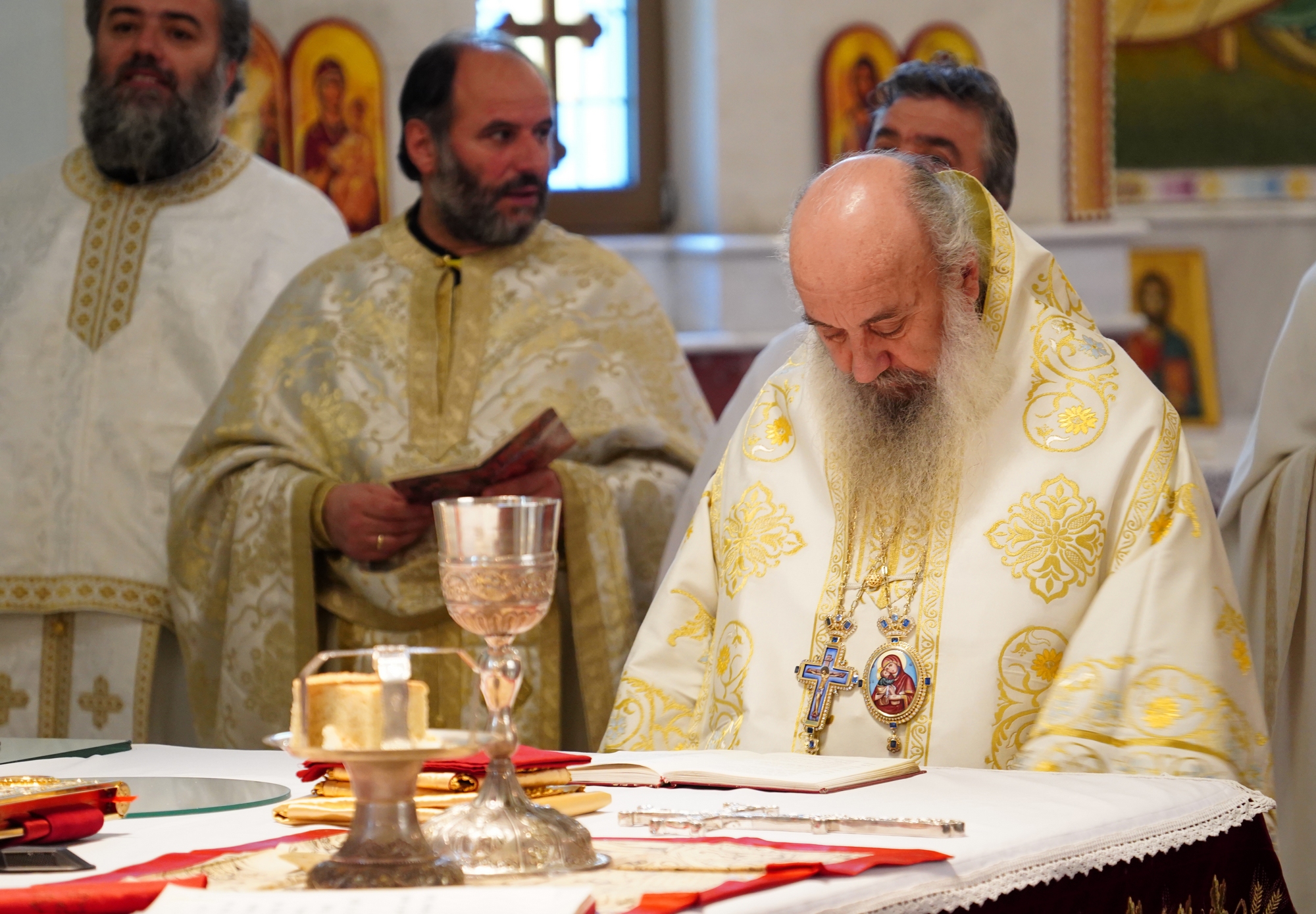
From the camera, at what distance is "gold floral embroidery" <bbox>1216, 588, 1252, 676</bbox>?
2.83m

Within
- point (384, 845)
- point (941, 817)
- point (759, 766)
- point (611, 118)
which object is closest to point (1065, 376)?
point (759, 766)

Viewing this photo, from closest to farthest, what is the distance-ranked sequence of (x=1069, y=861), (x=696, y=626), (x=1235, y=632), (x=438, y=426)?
(x=1069, y=861)
(x=1235, y=632)
(x=696, y=626)
(x=438, y=426)

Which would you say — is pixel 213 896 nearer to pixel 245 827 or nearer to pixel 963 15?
pixel 245 827

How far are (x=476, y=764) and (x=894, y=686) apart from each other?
102cm

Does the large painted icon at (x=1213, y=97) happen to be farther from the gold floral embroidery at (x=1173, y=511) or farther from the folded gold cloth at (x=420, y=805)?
the folded gold cloth at (x=420, y=805)

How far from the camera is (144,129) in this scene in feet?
16.4

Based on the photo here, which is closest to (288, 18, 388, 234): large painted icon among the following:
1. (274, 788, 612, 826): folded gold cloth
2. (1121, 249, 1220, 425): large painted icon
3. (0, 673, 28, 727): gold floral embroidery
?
(0, 673, 28, 727): gold floral embroidery

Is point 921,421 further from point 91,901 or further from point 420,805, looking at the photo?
point 91,901

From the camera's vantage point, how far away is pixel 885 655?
9.89 ft

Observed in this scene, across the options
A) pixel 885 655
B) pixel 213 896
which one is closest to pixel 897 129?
pixel 885 655

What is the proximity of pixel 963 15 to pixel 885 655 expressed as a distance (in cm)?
572

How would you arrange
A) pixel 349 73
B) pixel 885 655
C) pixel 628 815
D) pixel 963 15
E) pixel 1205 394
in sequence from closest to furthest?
pixel 628 815, pixel 885 655, pixel 349 73, pixel 963 15, pixel 1205 394

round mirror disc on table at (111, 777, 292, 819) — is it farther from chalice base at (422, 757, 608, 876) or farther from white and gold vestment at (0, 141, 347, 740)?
white and gold vestment at (0, 141, 347, 740)

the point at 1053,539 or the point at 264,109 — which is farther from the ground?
the point at 264,109
